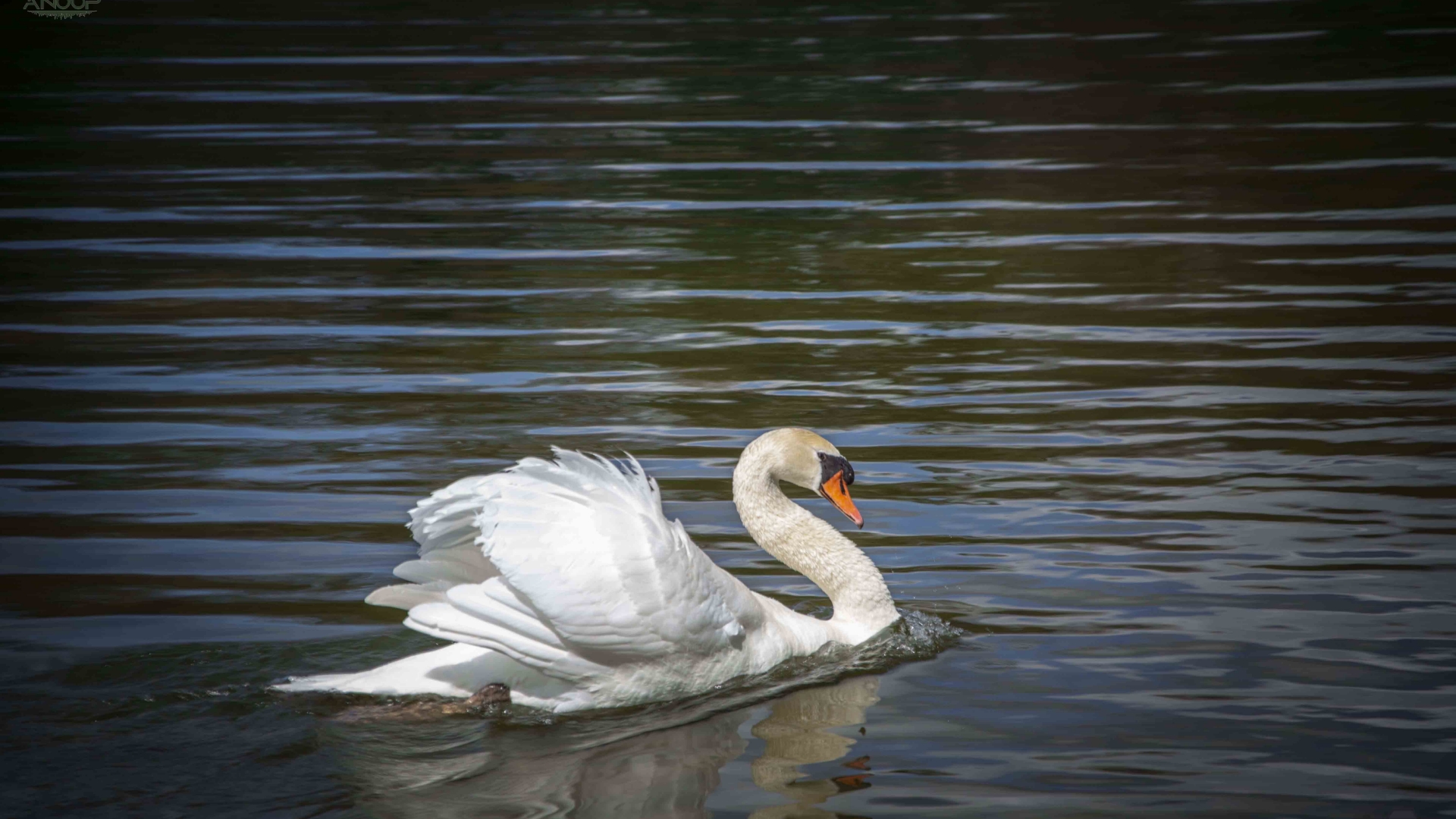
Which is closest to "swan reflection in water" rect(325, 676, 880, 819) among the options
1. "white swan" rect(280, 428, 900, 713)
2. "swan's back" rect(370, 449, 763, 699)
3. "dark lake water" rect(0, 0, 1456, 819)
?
"dark lake water" rect(0, 0, 1456, 819)

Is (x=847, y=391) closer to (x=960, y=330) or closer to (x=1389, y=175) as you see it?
(x=960, y=330)

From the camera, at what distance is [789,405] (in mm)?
9859

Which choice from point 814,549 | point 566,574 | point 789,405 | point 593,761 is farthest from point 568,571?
point 789,405

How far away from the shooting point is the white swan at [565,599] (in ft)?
19.4

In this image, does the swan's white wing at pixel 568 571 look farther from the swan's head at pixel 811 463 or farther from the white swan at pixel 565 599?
the swan's head at pixel 811 463

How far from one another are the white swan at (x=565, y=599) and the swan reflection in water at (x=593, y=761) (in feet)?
0.52

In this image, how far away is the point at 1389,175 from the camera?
49.8ft

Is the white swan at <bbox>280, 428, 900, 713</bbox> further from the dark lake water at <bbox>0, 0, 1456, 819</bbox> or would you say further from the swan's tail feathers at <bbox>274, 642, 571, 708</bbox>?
the dark lake water at <bbox>0, 0, 1456, 819</bbox>

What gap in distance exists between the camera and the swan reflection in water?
5410 mm

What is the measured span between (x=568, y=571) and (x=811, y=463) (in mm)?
1493

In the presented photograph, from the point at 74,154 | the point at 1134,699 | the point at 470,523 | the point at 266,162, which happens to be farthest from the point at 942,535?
the point at 74,154

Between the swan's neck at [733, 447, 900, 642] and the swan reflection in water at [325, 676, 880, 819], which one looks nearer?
the swan reflection in water at [325, 676, 880, 819]

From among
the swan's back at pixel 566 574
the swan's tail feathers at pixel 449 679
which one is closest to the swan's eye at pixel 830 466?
the swan's back at pixel 566 574

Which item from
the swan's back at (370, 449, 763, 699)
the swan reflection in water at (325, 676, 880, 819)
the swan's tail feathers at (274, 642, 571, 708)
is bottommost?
the swan reflection in water at (325, 676, 880, 819)
